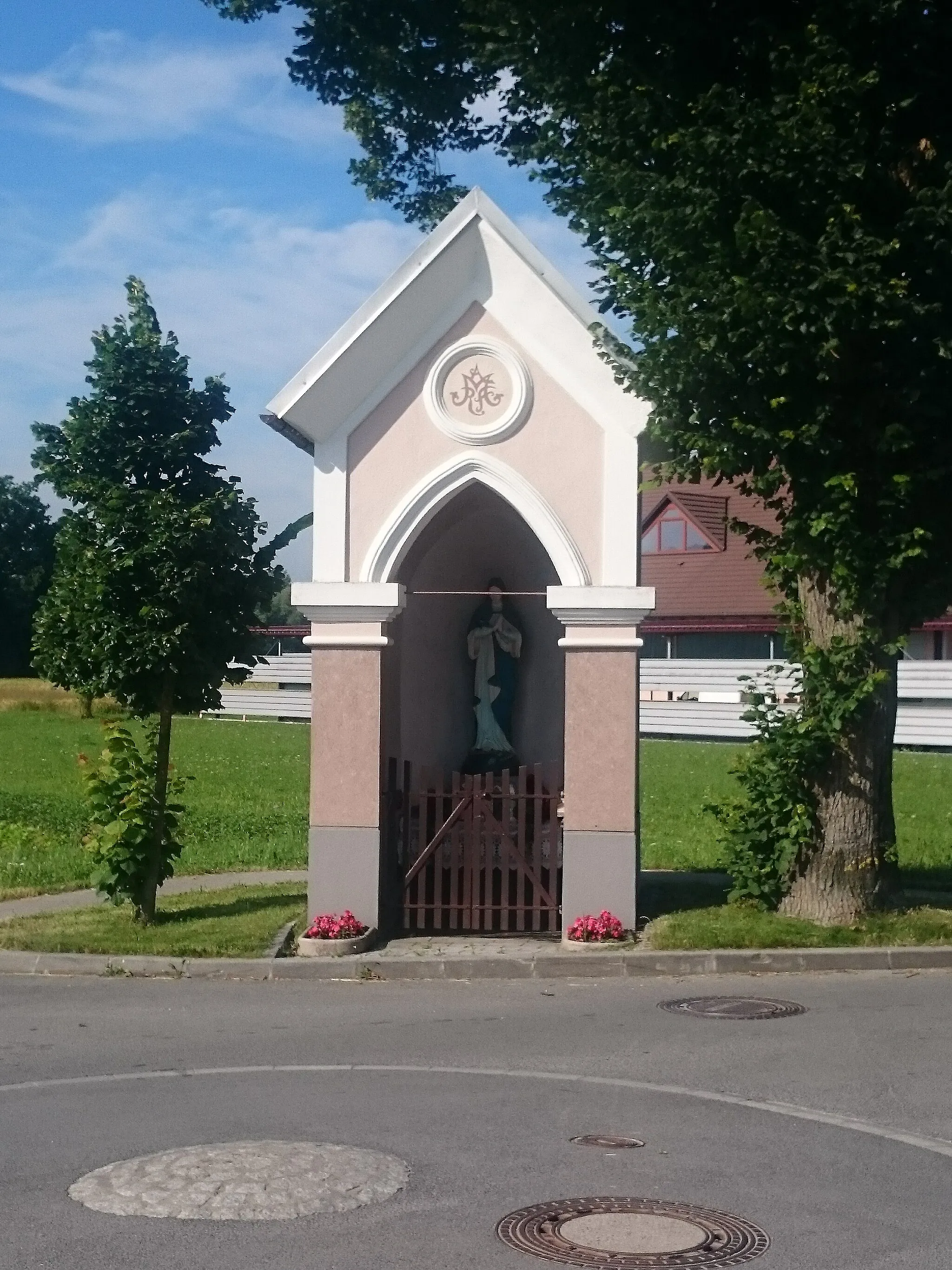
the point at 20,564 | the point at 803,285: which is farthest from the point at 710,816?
the point at 20,564

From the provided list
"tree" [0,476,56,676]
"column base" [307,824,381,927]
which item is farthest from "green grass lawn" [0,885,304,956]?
"tree" [0,476,56,676]

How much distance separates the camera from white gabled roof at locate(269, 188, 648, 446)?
13359 millimetres

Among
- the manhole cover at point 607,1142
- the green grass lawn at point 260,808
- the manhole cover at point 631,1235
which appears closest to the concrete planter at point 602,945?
the green grass lawn at point 260,808

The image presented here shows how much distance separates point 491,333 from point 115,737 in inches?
180

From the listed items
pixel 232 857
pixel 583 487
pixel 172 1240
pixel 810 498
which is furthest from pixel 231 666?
pixel 172 1240

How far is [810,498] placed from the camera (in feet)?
42.0

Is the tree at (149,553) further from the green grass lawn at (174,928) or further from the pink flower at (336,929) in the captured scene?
the pink flower at (336,929)

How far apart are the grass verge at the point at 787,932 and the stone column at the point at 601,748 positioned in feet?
1.44

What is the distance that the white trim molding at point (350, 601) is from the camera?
1352cm

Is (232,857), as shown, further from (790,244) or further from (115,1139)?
(115,1139)

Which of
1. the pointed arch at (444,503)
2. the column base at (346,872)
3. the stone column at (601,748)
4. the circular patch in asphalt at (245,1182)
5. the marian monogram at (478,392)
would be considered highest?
the marian monogram at (478,392)

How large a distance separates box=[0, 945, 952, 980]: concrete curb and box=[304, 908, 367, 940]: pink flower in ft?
1.17

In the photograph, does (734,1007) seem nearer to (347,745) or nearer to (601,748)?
(601,748)

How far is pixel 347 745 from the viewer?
44.3 ft
